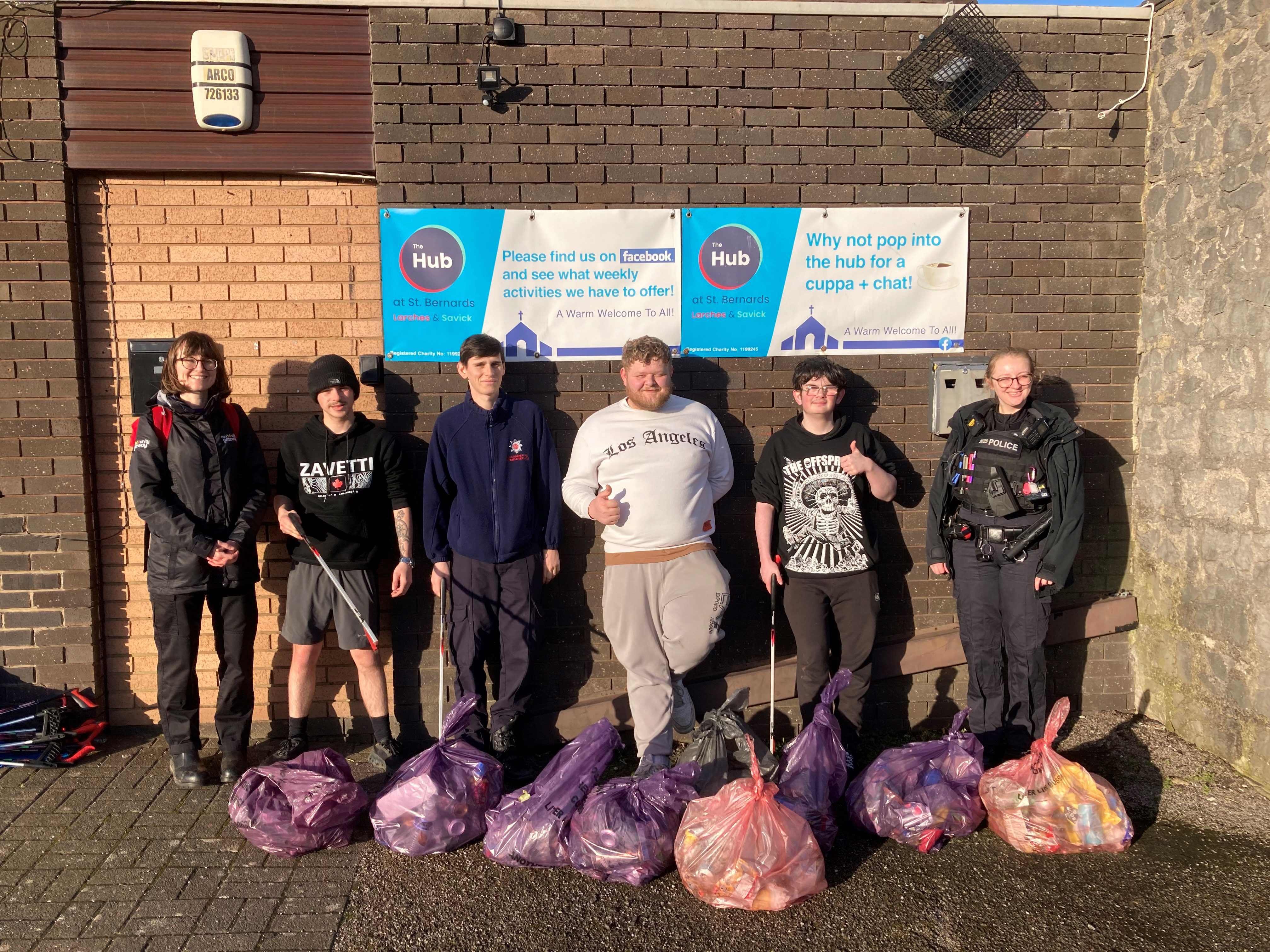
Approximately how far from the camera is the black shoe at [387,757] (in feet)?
15.0

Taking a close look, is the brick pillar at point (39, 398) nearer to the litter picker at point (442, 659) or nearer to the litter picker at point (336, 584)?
the litter picker at point (336, 584)

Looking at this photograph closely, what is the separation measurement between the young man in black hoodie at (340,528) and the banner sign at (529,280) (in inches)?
19.5

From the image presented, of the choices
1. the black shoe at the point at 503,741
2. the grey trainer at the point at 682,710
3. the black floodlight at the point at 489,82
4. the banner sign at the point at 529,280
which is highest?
the black floodlight at the point at 489,82

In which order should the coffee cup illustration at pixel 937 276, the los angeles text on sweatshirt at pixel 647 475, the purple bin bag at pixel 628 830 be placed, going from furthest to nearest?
the coffee cup illustration at pixel 937 276
the los angeles text on sweatshirt at pixel 647 475
the purple bin bag at pixel 628 830

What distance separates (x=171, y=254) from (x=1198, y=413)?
542 cm

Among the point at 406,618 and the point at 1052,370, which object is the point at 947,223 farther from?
the point at 406,618

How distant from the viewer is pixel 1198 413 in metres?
4.52

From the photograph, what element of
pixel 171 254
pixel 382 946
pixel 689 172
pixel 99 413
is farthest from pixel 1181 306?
pixel 99 413

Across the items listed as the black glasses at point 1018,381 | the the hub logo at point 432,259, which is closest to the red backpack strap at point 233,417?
the the hub logo at point 432,259

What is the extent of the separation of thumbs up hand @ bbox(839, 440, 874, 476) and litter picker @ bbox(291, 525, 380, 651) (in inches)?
97.7

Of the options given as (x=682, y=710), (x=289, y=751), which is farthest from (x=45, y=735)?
(x=682, y=710)

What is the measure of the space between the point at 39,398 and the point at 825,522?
413cm

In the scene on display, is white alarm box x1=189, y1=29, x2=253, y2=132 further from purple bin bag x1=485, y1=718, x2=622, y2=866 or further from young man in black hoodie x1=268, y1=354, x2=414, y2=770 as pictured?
purple bin bag x1=485, y1=718, x2=622, y2=866

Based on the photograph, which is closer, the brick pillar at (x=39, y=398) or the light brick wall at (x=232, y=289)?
the brick pillar at (x=39, y=398)
